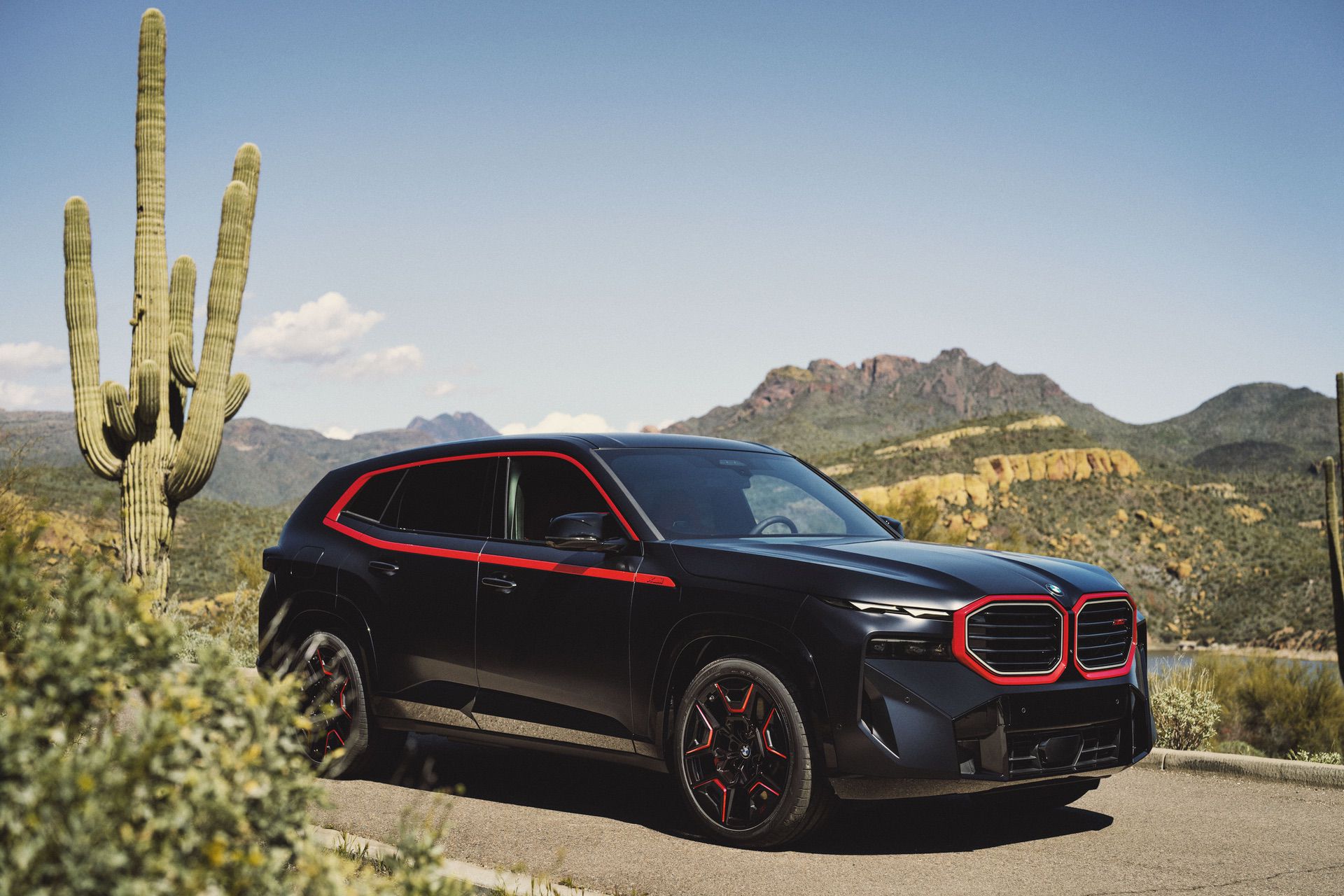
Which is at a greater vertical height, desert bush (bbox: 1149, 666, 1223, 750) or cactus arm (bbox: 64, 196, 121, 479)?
cactus arm (bbox: 64, 196, 121, 479)

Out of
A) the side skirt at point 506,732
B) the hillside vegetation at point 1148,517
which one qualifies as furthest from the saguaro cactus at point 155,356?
the hillside vegetation at point 1148,517

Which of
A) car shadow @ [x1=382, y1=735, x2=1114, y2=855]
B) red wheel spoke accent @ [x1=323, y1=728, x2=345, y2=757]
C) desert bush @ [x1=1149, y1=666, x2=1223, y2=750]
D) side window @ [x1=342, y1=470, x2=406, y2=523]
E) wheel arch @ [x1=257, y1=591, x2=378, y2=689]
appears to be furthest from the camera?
desert bush @ [x1=1149, y1=666, x2=1223, y2=750]

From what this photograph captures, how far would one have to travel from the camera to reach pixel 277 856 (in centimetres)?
268

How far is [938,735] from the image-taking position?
17.4 feet

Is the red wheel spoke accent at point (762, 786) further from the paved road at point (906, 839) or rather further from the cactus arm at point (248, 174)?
the cactus arm at point (248, 174)

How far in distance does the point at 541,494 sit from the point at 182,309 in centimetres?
1270

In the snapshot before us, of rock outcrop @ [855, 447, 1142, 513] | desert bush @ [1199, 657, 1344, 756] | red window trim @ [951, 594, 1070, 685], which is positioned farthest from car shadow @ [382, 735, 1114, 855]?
rock outcrop @ [855, 447, 1142, 513]

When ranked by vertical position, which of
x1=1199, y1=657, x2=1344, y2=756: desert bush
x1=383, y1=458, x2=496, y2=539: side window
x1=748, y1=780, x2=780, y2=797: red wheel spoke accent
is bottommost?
x1=1199, y1=657, x2=1344, y2=756: desert bush

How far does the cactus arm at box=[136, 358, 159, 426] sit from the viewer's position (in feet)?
53.9

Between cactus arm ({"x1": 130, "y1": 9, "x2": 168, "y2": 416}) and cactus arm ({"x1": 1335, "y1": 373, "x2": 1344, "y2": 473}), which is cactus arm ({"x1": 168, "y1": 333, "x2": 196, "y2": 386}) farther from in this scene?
cactus arm ({"x1": 1335, "y1": 373, "x2": 1344, "y2": 473})

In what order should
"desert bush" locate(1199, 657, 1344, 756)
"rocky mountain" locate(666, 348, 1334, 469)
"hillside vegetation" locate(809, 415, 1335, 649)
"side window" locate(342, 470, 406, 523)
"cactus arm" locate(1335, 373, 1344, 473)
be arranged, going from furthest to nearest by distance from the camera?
1. "rocky mountain" locate(666, 348, 1334, 469)
2. "hillside vegetation" locate(809, 415, 1335, 649)
3. "cactus arm" locate(1335, 373, 1344, 473)
4. "desert bush" locate(1199, 657, 1344, 756)
5. "side window" locate(342, 470, 406, 523)

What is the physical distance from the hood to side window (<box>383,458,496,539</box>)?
142cm

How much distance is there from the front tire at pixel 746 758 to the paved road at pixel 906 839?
15cm

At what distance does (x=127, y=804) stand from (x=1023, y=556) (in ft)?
16.1
